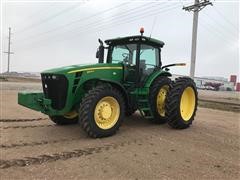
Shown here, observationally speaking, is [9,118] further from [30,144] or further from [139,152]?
[139,152]

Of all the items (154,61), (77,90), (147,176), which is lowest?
(147,176)

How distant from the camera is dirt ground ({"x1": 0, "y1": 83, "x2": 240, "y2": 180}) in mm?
4992

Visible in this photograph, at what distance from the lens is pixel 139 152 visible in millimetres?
6090

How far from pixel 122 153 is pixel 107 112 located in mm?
1421

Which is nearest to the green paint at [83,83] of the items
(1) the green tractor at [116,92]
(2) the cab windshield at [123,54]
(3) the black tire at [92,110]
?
(1) the green tractor at [116,92]

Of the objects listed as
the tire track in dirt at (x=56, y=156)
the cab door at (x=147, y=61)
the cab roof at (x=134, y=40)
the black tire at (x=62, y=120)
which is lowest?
the tire track in dirt at (x=56, y=156)

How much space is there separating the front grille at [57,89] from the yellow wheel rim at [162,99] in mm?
2658

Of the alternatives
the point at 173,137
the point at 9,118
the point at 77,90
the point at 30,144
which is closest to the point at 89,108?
the point at 77,90

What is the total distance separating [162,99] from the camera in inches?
341

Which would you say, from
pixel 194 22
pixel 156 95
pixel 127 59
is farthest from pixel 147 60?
pixel 194 22

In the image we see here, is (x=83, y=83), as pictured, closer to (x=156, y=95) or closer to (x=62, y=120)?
(x=62, y=120)

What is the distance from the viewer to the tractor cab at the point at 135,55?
27.5 feet

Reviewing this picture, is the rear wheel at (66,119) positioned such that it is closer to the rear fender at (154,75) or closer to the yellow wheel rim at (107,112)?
the yellow wheel rim at (107,112)

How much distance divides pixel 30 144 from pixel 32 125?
2.19 meters
